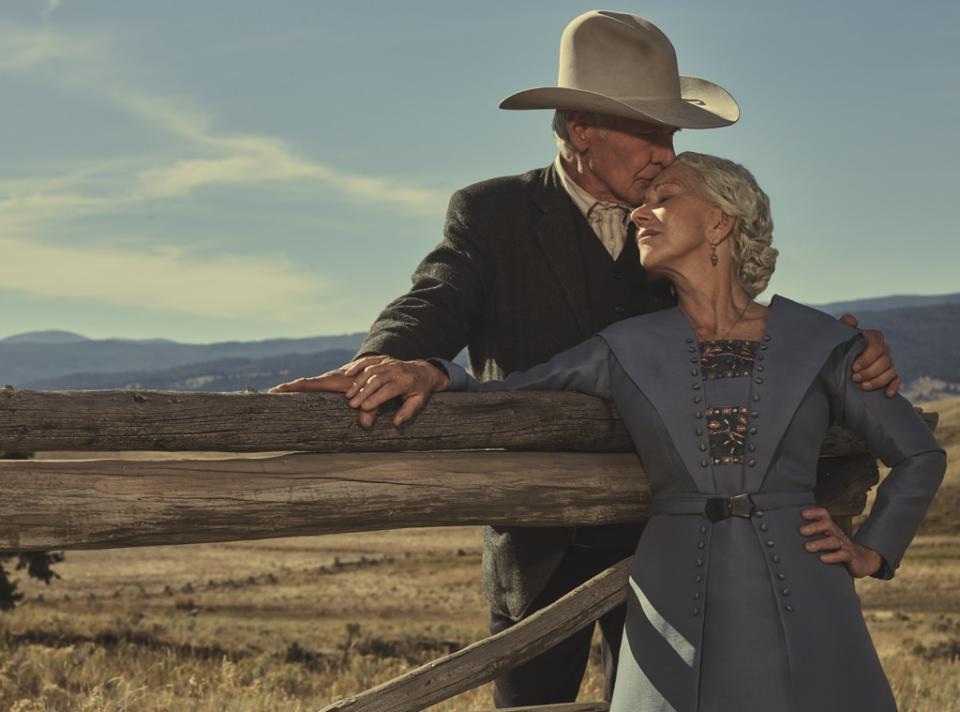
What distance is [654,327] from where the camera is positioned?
11.4 feet

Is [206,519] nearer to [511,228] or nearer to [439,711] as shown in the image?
[511,228]

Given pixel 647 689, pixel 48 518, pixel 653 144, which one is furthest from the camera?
pixel 653 144

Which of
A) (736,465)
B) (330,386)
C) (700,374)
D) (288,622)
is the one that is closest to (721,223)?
(700,374)

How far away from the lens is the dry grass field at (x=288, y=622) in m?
8.87

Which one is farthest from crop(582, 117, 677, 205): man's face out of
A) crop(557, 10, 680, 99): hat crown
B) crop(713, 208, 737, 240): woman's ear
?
crop(713, 208, 737, 240): woman's ear

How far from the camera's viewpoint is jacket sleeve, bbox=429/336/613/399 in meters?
3.60

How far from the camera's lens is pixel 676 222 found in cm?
339

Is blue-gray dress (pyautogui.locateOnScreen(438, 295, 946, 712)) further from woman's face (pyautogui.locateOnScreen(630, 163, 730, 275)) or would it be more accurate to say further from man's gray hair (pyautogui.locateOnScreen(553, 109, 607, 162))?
man's gray hair (pyautogui.locateOnScreen(553, 109, 607, 162))

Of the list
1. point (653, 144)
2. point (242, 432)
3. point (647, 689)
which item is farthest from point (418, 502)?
point (653, 144)

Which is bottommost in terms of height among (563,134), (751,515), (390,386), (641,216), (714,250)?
(751,515)

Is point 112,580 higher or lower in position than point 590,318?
lower

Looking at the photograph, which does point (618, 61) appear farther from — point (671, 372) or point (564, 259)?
point (671, 372)

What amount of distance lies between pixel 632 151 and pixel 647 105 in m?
0.16

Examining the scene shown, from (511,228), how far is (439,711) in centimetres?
391
